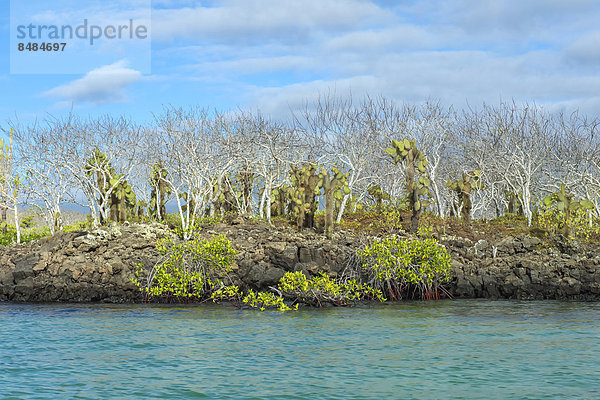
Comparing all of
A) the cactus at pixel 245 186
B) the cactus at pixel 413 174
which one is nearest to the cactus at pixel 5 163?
the cactus at pixel 245 186

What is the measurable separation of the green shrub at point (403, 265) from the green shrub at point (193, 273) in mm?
4660

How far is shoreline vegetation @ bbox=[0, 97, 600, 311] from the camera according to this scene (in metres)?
22.7

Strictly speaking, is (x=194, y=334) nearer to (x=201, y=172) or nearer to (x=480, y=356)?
(x=480, y=356)

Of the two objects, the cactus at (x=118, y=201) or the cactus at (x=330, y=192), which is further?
the cactus at (x=118, y=201)

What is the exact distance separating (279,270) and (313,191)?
431 inches

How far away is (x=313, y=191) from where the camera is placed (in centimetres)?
3378

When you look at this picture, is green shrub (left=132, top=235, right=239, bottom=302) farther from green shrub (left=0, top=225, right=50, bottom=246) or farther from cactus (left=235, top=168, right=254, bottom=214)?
cactus (left=235, top=168, right=254, bottom=214)

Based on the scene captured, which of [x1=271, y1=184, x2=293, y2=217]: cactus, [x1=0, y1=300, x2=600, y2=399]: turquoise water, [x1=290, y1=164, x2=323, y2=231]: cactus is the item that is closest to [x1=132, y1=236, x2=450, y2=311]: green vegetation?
[x1=0, y1=300, x2=600, y2=399]: turquoise water

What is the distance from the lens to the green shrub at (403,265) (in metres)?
22.3

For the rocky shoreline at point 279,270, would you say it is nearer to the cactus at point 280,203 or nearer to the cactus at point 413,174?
the cactus at point 413,174

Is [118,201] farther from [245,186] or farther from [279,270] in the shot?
[279,270]

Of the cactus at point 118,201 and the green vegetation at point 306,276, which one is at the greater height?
the cactus at point 118,201

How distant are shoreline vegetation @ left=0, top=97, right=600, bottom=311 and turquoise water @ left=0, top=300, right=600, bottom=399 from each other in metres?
1.45

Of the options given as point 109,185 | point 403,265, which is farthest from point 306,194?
point 109,185
